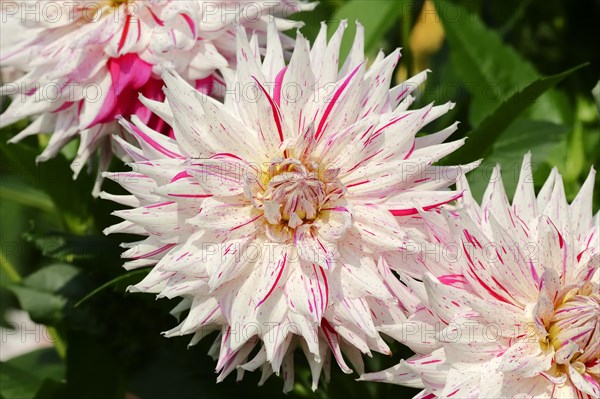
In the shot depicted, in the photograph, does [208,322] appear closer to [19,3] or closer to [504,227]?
[504,227]

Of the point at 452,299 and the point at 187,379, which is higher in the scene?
the point at 452,299

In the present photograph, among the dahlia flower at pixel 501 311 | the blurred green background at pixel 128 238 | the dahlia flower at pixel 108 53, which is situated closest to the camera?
the dahlia flower at pixel 501 311

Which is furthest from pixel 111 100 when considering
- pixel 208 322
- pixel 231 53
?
pixel 208 322

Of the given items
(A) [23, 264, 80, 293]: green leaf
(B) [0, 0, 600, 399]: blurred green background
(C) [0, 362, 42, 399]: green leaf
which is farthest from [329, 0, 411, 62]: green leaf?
(C) [0, 362, 42, 399]: green leaf

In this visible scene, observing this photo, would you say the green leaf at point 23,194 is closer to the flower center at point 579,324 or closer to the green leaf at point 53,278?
the green leaf at point 53,278

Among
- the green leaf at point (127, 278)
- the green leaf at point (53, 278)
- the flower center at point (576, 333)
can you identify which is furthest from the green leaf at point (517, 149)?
the green leaf at point (53, 278)

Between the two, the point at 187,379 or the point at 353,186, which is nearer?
the point at 353,186
